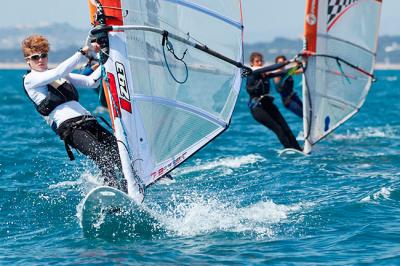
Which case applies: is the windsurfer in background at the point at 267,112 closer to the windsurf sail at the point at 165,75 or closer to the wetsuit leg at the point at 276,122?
the wetsuit leg at the point at 276,122

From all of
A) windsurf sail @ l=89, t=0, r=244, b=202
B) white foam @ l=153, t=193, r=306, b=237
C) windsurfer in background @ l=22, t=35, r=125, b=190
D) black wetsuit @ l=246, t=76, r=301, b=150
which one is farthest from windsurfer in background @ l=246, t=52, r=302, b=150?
windsurfer in background @ l=22, t=35, r=125, b=190

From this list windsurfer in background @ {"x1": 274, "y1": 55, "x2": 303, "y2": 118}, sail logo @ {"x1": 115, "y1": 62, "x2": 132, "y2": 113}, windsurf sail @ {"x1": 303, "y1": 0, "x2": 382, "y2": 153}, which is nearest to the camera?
sail logo @ {"x1": 115, "y1": 62, "x2": 132, "y2": 113}

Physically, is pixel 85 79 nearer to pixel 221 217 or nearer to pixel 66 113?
pixel 66 113

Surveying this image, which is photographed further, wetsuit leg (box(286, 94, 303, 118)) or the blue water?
wetsuit leg (box(286, 94, 303, 118))

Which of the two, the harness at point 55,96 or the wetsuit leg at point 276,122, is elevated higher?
the harness at point 55,96

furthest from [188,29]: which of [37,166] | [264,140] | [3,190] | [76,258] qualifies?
[264,140]

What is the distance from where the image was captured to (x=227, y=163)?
41.7ft

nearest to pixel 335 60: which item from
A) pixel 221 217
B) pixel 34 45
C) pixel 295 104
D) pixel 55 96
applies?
pixel 295 104

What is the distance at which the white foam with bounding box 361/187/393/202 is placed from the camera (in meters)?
9.13

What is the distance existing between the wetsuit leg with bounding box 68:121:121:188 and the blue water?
2.02ft

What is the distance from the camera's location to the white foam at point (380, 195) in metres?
9.13

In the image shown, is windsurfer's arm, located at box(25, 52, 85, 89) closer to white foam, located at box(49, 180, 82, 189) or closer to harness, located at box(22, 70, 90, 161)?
harness, located at box(22, 70, 90, 161)

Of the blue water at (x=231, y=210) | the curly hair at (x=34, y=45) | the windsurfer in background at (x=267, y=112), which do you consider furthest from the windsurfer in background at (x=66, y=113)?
the windsurfer in background at (x=267, y=112)

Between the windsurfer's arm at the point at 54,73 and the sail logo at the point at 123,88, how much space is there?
397 mm
